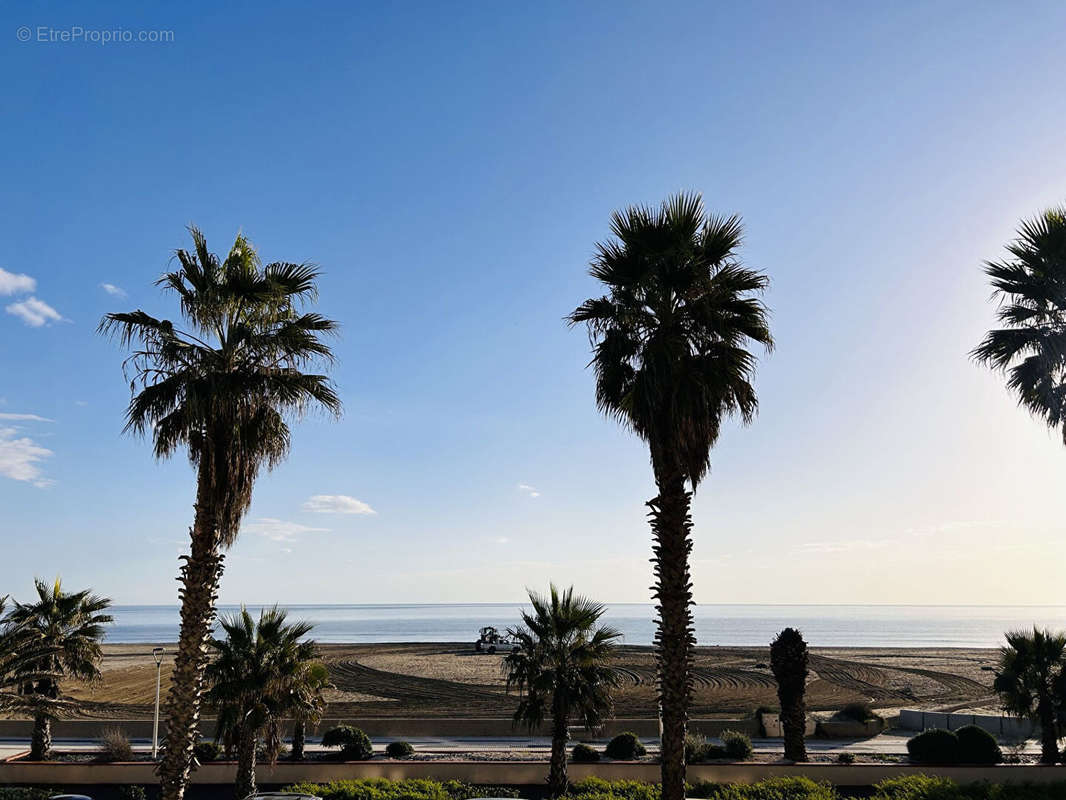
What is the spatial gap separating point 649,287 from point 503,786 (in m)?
15.6

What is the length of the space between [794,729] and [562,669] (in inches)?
408

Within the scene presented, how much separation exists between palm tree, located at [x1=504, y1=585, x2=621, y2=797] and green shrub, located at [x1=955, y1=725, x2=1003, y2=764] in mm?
12353

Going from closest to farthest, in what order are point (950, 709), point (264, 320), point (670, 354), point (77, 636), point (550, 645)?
point (670, 354), point (264, 320), point (550, 645), point (77, 636), point (950, 709)

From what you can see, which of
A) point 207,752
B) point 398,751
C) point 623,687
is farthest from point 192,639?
point 623,687

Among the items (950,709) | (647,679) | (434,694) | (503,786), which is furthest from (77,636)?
(950,709)

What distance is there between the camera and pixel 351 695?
156 ft

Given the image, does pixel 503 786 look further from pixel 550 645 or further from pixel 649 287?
pixel 649 287

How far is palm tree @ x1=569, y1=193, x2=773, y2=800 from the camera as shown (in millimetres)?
13367

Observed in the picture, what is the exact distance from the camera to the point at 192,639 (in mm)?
13680

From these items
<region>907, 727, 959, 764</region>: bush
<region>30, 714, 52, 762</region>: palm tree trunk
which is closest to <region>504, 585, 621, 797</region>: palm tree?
<region>907, 727, 959, 764</region>: bush

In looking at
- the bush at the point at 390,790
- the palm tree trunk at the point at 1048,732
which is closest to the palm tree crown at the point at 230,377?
the bush at the point at 390,790

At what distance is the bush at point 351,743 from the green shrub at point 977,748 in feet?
60.8

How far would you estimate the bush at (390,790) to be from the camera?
59.1ft

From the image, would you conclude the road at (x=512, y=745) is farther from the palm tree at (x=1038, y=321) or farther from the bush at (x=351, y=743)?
the palm tree at (x=1038, y=321)
